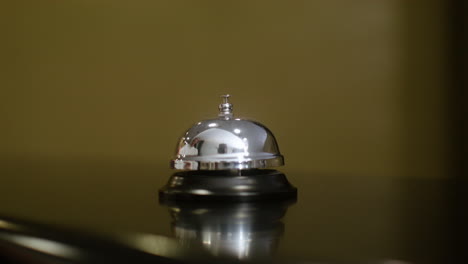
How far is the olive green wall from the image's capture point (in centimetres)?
208

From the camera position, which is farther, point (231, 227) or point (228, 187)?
point (228, 187)

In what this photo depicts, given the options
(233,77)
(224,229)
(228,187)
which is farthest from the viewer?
(233,77)

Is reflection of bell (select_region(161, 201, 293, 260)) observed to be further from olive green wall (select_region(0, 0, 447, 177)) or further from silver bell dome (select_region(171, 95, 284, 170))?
olive green wall (select_region(0, 0, 447, 177))

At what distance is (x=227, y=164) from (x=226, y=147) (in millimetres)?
21

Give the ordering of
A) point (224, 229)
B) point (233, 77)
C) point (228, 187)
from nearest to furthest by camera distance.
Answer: point (224, 229)
point (228, 187)
point (233, 77)

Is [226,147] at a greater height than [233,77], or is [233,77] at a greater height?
[233,77]

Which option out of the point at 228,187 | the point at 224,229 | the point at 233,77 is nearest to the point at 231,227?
the point at 224,229

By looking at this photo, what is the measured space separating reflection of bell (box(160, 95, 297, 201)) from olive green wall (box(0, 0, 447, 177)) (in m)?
1.30

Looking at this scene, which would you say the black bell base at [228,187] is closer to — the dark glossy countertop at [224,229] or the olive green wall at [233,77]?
the dark glossy countertop at [224,229]

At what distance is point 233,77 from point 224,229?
6.91 ft

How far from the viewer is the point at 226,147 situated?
21.4 inches

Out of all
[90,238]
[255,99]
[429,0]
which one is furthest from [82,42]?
[90,238]

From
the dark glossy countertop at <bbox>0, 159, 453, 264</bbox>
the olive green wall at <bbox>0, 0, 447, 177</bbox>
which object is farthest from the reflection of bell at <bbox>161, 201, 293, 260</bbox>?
the olive green wall at <bbox>0, 0, 447, 177</bbox>

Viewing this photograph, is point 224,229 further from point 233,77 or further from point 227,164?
point 233,77
